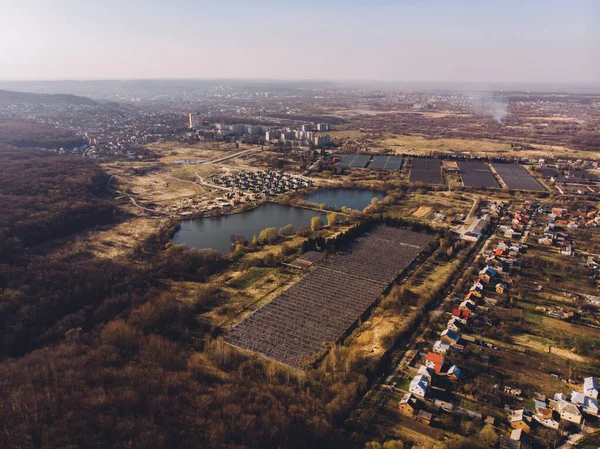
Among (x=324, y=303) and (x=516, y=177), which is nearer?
(x=324, y=303)

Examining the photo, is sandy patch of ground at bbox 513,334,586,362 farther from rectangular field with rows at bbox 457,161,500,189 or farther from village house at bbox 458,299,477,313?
rectangular field with rows at bbox 457,161,500,189

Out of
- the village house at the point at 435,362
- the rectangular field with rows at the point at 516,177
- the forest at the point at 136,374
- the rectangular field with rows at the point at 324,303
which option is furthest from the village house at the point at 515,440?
the rectangular field with rows at the point at 516,177

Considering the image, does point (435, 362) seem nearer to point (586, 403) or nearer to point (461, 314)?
point (461, 314)

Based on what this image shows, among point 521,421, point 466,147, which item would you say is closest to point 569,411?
point 521,421

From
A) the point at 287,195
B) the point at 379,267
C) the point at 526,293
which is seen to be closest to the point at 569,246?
the point at 526,293

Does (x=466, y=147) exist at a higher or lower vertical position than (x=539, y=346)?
higher

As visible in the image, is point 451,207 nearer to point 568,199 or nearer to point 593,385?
point 568,199

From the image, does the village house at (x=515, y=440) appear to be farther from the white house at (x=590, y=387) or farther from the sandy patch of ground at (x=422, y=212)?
the sandy patch of ground at (x=422, y=212)
